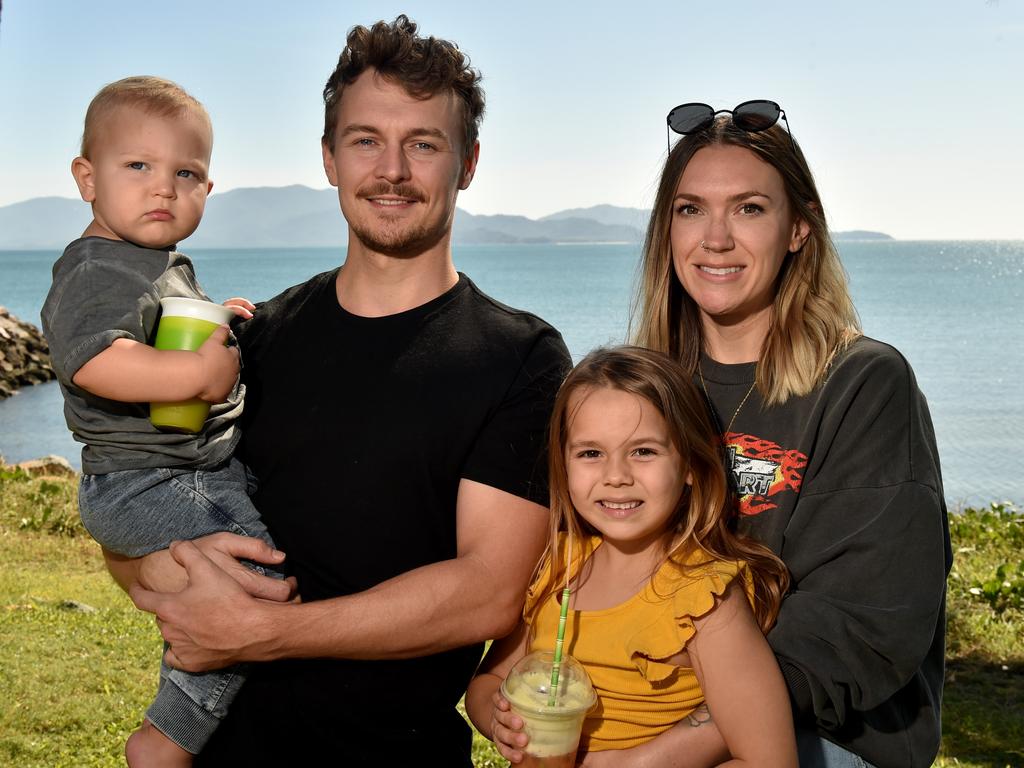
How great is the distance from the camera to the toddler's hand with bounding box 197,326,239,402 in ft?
9.27

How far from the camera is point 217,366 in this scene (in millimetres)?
2838

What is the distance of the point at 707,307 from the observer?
305 centimetres

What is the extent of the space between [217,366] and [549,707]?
1244mm

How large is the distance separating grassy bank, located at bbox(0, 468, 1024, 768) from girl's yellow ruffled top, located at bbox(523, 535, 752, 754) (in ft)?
9.52

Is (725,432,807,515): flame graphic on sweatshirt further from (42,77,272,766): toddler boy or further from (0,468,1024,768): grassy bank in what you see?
(0,468,1024,768): grassy bank

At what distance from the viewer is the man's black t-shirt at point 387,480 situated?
3.00 m

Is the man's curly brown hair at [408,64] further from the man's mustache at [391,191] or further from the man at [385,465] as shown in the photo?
the man's mustache at [391,191]

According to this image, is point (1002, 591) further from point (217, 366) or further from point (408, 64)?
point (217, 366)

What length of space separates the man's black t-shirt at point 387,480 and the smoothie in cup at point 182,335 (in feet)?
1.16

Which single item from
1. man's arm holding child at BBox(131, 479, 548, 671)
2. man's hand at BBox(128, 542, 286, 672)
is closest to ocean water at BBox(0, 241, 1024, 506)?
man's arm holding child at BBox(131, 479, 548, 671)

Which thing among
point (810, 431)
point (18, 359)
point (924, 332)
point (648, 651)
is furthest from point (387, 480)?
point (924, 332)

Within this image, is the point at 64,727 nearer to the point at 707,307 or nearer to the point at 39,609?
the point at 39,609

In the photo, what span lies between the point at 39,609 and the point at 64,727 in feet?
5.55

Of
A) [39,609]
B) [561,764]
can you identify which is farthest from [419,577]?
[39,609]
